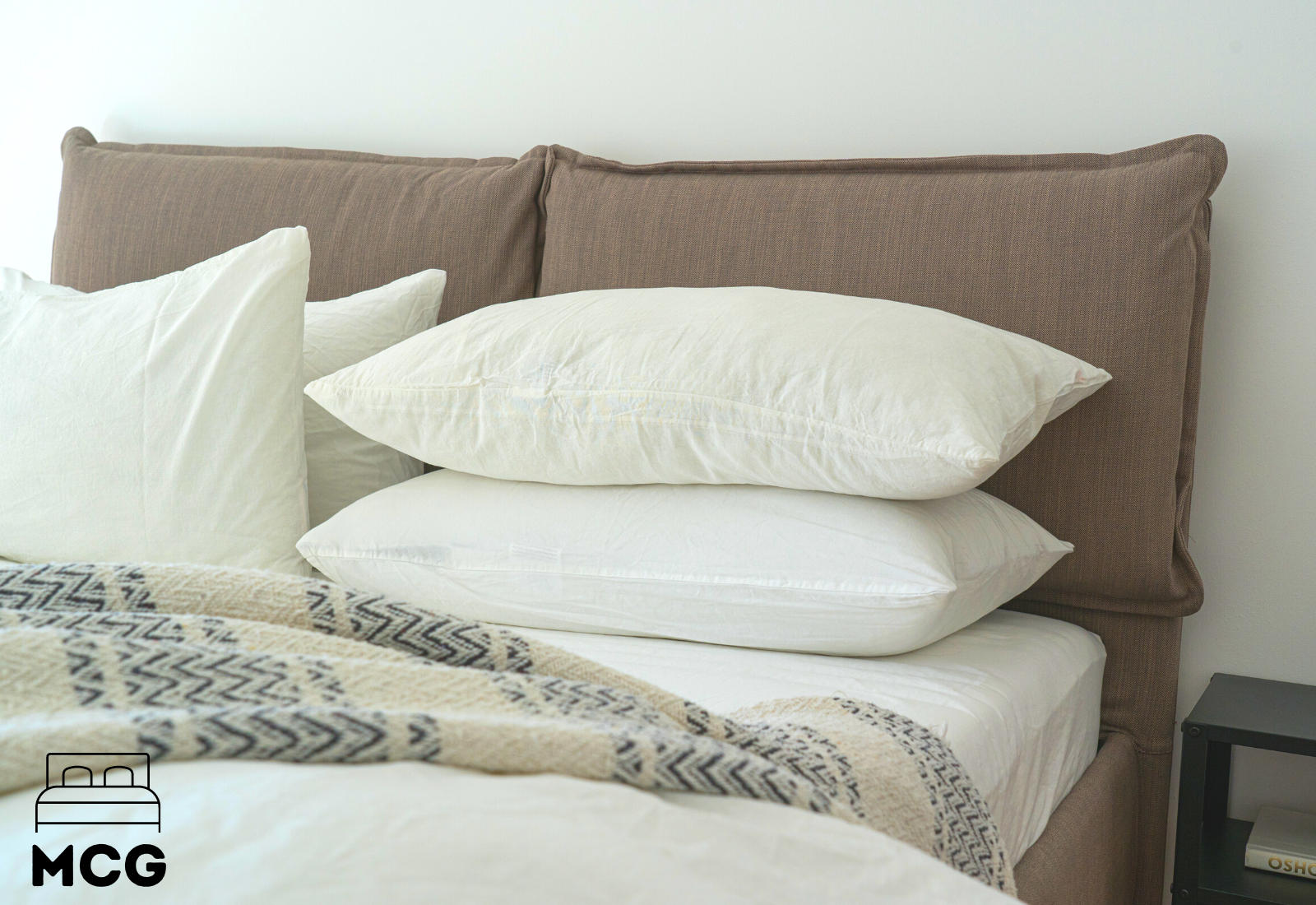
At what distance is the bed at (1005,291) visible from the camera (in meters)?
1.05

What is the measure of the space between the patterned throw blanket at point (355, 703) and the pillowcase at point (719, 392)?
1.10ft

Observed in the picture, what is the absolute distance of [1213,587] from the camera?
146 centimetres

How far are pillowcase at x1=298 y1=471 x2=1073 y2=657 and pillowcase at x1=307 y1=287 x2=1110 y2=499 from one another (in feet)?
0.11

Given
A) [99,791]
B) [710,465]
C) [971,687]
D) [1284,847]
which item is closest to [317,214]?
[710,465]

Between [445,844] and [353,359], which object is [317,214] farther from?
[445,844]

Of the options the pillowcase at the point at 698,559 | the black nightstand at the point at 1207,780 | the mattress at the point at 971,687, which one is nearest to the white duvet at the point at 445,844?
the mattress at the point at 971,687

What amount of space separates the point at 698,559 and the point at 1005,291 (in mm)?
575

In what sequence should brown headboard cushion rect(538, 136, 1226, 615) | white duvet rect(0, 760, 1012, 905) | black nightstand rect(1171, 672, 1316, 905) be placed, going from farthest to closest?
brown headboard cushion rect(538, 136, 1226, 615), black nightstand rect(1171, 672, 1316, 905), white duvet rect(0, 760, 1012, 905)

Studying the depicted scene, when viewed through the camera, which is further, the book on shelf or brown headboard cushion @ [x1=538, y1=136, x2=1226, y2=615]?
brown headboard cushion @ [x1=538, y1=136, x2=1226, y2=615]

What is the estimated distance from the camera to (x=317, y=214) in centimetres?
174

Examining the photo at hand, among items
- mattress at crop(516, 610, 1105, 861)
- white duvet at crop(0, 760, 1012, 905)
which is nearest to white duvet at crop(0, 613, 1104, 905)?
white duvet at crop(0, 760, 1012, 905)

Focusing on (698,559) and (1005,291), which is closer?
(698,559)

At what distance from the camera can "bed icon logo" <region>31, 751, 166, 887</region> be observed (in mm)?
444

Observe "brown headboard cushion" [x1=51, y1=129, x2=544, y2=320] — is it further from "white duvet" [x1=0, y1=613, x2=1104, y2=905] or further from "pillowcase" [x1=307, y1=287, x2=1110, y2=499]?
"white duvet" [x1=0, y1=613, x2=1104, y2=905]
